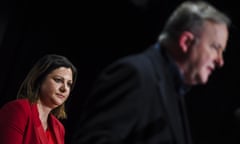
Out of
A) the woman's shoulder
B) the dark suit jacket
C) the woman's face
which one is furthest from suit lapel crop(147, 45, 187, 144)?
the woman's shoulder

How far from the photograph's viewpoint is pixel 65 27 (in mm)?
2020

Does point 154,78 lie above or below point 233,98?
above

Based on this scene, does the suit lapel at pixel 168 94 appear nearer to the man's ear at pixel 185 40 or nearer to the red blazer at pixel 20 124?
the man's ear at pixel 185 40

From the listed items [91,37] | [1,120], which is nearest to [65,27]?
[91,37]

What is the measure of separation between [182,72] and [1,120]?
795 millimetres

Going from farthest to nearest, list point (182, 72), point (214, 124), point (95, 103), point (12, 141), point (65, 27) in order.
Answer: point (214, 124), point (65, 27), point (12, 141), point (182, 72), point (95, 103)

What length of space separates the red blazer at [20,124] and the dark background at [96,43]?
113 millimetres

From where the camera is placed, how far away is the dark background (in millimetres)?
1939

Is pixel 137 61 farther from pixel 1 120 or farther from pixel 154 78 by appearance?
pixel 1 120

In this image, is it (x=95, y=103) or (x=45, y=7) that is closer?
(x=95, y=103)

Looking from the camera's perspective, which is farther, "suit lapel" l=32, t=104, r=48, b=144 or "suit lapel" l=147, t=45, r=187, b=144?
"suit lapel" l=32, t=104, r=48, b=144

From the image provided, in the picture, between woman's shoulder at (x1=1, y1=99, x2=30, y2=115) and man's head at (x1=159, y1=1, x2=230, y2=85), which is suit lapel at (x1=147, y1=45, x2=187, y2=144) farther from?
woman's shoulder at (x1=1, y1=99, x2=30, y2=115)

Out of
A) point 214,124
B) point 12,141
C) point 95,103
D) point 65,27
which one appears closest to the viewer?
point 95,103

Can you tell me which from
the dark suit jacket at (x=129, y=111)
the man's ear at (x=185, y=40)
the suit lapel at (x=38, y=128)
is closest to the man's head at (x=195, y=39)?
the man's ear at (x=185, y=40)
